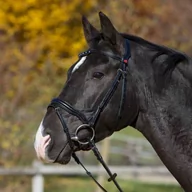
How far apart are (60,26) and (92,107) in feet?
45.7

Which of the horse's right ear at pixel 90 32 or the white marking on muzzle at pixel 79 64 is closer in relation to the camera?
the white marking on muzzle at pixel 79 64

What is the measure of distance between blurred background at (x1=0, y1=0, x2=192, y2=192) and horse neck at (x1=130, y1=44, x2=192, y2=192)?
4.02 meters

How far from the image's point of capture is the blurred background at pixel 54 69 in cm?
932

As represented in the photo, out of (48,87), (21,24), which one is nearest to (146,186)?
(48,87)

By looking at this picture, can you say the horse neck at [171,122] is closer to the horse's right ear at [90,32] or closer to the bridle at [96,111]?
the bridle at [96,111]

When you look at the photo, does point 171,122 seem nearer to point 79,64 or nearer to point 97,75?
point 97,75

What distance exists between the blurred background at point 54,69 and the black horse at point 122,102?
3949mm

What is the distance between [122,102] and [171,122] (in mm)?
342

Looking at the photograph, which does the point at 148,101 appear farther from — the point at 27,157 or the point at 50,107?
the point at 27,157

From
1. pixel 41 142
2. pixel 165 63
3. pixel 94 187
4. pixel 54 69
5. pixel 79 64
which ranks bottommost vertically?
pixel 94 187

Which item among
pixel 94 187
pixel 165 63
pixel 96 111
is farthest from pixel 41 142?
pixel 94 187

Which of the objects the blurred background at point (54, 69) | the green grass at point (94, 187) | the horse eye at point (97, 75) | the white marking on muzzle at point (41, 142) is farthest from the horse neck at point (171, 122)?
the green grass at point (94, 187)

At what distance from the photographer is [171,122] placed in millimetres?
4031

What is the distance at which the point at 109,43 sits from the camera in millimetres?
4121
